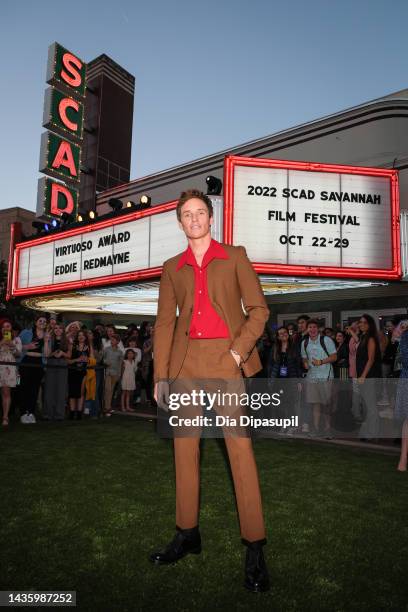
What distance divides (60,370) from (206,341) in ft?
22.8

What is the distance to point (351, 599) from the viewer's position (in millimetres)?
2125

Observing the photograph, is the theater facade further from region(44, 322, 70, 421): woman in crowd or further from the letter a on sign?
the letter a on sign

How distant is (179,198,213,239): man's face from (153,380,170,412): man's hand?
0.80 metres

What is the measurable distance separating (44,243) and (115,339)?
394 centimetres

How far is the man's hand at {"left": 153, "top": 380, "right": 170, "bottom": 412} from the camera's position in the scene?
7.71ft

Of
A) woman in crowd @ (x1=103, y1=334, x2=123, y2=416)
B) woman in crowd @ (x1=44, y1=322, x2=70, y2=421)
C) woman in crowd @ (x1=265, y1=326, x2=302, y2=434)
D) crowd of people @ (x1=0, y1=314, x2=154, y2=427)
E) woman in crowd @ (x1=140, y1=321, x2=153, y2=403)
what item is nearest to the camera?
woman in crowd @ (x1=265, y1=326, x2=302, y2=434)

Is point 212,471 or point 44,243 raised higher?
point 44,243

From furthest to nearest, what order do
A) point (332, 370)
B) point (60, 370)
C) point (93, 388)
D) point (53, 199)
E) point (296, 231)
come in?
1. point (53, 199)
2. point (93, 388)
3. point (296, 231)
4. point (60, 370)
5. point (332, 370)

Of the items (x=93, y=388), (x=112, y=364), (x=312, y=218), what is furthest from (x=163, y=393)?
(x=112, y=364)

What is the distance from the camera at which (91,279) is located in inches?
432

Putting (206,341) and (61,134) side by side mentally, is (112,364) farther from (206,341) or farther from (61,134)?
(61,134)

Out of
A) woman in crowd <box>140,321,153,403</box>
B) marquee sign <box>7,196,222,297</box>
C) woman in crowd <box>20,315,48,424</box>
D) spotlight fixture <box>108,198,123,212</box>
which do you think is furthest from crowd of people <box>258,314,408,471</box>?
spotlight fixture <box>108,198,123,212</box>

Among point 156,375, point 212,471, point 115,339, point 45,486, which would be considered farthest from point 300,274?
point 156,375

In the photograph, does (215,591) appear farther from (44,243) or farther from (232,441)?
(44,243)
